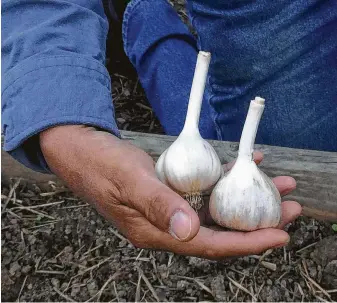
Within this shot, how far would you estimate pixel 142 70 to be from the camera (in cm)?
137

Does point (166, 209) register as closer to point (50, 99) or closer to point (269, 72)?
point (50, 99)

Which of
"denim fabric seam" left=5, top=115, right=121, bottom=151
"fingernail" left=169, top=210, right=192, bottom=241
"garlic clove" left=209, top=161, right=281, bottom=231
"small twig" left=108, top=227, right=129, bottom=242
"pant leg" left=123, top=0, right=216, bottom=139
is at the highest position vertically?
"fingernail" left=169, top=210, right=192, bottom=241

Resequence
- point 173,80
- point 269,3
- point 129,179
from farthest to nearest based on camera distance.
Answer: point 173,80
point 269,3
point 129,179

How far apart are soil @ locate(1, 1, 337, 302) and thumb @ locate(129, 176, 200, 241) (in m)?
0.37

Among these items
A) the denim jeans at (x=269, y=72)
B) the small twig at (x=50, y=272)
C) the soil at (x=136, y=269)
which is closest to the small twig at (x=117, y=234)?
the soil at (x=136, y=269)

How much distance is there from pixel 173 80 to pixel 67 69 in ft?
1.43

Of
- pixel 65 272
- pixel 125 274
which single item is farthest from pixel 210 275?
pixel 65 272

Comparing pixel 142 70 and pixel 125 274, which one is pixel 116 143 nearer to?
pixel 125 274

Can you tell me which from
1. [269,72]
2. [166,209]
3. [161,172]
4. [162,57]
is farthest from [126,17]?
[166,209]

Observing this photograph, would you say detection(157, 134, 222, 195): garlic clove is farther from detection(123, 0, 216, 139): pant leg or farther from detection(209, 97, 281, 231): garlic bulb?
detection(123, 0, 216, 139): pant leg

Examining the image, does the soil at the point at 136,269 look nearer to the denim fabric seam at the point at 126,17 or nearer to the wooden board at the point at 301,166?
the wooden board at the point at 301,166

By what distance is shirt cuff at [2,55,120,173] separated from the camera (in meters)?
0.89

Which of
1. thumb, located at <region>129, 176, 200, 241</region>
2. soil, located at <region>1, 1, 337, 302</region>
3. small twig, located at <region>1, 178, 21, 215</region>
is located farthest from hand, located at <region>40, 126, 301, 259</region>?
small twig, located at <region>1, 178, 21, 215</region>

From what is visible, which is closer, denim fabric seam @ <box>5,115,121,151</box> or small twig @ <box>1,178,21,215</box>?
denim fabric seam @ <box>5,115,121,151</box>
